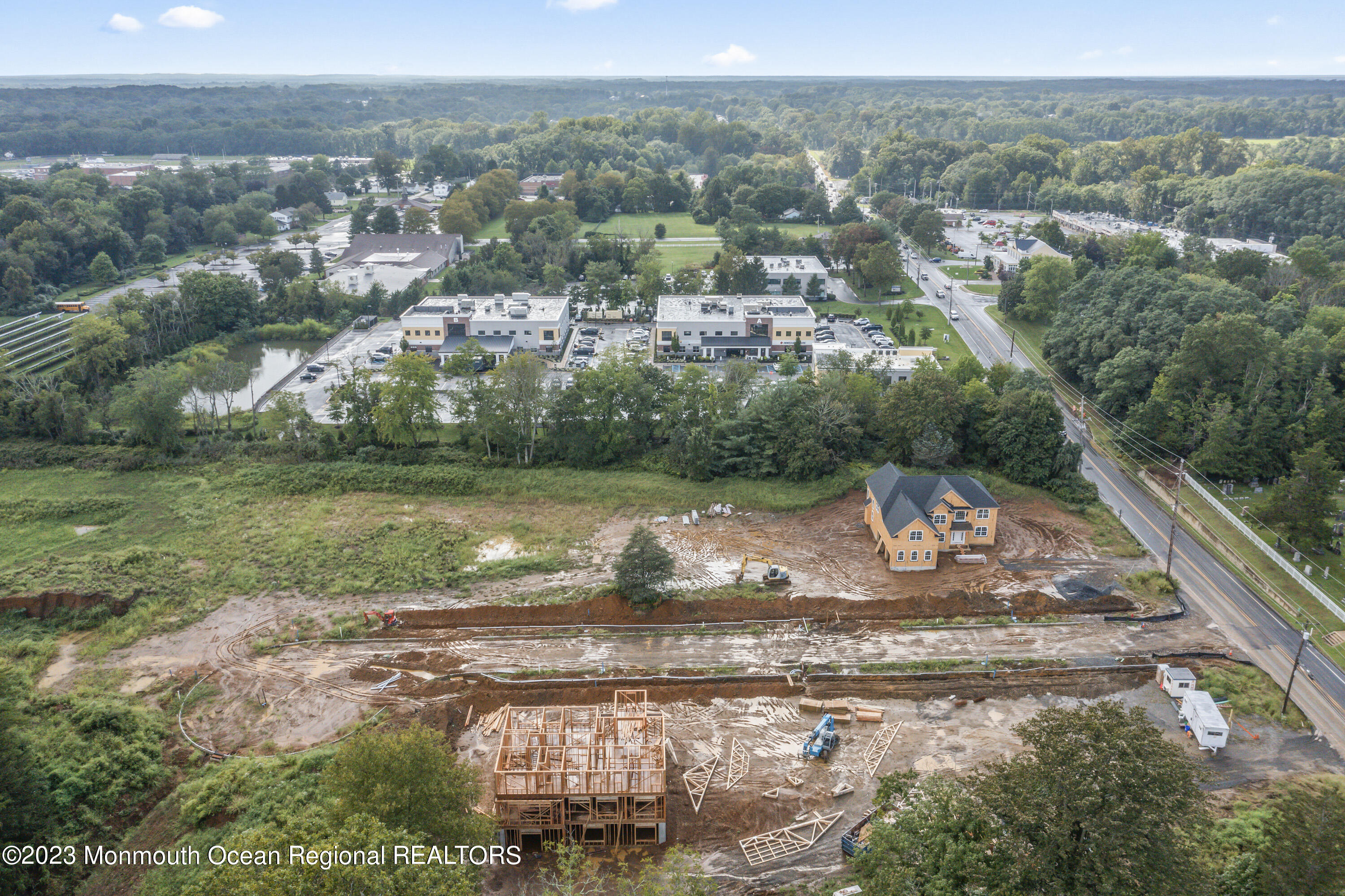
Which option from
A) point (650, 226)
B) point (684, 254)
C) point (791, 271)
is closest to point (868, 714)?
point (791, 271)

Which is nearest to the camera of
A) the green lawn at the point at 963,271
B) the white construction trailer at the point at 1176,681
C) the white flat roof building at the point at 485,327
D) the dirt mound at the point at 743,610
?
the white construction trailer at the point at 1176,681

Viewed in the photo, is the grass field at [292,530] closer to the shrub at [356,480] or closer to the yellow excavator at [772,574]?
the shrub at [356,480]

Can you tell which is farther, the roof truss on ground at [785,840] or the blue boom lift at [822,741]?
the blue boom lift at [822,741]

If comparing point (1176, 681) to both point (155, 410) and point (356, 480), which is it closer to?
point (356, 480)

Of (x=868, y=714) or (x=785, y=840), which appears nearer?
(x=785, y=840)

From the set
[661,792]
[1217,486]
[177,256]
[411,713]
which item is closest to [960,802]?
[661,792]

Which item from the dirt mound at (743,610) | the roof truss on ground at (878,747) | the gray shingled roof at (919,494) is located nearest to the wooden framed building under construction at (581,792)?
the roof truss on ground at (878,747)
